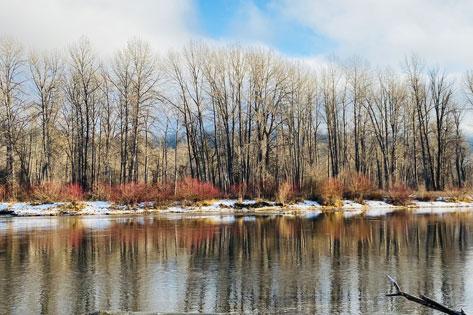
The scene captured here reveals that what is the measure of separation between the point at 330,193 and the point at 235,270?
96.7 feet

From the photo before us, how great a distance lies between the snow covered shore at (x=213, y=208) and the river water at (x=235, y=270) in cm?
1423

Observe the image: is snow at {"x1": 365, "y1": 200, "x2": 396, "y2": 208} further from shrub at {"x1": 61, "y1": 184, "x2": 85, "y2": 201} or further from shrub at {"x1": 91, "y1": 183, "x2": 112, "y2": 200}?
shrub at {"x1": 61, "y1": 184, "x2": 85, "y2": 201}

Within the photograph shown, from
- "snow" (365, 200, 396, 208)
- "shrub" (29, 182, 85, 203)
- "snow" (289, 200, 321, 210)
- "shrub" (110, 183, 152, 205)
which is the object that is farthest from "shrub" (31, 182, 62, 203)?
"snow" (365, 200, 396, 208)

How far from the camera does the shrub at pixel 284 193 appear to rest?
134 feet

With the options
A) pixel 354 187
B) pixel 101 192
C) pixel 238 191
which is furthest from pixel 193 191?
pixel 354 187

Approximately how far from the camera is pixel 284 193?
4097cm

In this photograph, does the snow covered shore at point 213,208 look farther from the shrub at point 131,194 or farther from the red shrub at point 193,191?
the red shrub at point 193,191

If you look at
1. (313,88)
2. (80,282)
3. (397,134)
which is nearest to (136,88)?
(313,88)

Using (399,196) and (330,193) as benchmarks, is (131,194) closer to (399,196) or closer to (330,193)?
(330,193)

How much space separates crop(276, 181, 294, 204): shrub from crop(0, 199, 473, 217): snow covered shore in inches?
25.3

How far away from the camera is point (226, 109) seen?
2217 inches

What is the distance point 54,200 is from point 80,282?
2966 centimetres

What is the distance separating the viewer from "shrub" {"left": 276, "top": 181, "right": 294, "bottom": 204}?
4091 cm

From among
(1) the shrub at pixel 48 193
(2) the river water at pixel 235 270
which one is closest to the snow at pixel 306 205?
(2) the river water at pixel 235 270
